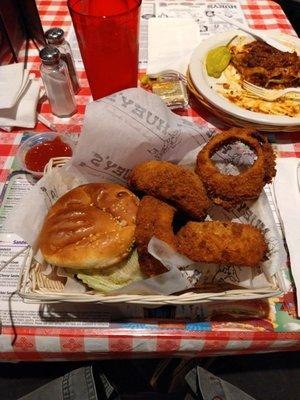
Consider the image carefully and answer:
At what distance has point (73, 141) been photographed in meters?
1.27

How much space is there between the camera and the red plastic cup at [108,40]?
46.6 inches

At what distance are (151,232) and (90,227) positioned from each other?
17 cm

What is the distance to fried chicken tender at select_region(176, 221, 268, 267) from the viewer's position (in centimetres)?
81

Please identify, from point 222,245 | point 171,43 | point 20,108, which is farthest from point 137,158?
point 171,43

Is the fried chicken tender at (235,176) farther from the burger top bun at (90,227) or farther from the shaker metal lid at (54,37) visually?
the shaker metal lid at (54,37)

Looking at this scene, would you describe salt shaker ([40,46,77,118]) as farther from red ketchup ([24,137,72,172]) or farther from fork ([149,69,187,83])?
fork ([149,69,187,83])

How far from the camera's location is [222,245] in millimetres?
820

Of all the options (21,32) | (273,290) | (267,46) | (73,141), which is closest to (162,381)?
(273,290)

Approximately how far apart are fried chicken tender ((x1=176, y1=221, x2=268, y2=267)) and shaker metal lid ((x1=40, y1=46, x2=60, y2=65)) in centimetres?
85

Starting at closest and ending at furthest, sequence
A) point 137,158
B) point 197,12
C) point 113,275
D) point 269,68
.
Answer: point 113,275 < point 137,158 < point 269,68 < point 197,12

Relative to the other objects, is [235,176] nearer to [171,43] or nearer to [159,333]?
[159,333]

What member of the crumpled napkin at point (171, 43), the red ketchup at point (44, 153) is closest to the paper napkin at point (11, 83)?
the red ketchup at point (44, 153)

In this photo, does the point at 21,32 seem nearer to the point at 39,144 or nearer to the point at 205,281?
A: the point at 39,144

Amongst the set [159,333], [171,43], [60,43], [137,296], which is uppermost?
[60,43]
